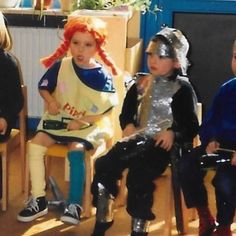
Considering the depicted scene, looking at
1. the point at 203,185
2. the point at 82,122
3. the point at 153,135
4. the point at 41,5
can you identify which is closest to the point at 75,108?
the point at 82,122

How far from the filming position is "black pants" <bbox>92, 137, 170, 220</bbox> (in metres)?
2.16

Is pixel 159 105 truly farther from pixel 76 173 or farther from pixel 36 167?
pixel 36 167

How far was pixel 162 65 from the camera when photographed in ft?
7.36

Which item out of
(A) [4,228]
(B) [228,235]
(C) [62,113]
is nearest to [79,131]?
(C) [62,113]

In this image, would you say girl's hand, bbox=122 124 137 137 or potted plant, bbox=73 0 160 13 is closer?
girl's hand, bbox=122 124 137 137

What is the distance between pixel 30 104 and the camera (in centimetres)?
344

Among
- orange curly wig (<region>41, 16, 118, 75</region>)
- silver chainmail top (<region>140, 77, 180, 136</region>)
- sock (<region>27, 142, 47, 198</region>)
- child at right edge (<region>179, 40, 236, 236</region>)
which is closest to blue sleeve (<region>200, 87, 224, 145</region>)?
child at right edge (<region>179, 40, 236, 236</region>)

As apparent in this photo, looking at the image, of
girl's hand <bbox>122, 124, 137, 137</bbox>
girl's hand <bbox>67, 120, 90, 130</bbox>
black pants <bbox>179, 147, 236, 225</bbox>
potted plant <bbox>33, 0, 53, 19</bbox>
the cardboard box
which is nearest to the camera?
black pants <bbox>179, 147, 236, 225</bbox>

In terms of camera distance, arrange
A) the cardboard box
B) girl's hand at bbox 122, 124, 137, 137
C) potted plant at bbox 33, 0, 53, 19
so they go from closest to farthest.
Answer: girl's hand at bbox 122, 124, 137, 137 < the cardboard box < potted plant at bbox 33, 0, 53, 19

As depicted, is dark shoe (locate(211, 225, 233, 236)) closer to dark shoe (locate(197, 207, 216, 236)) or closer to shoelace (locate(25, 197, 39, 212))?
dark shoe (locate(197, 207, 216, 236))

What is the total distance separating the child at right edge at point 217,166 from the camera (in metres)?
2.12

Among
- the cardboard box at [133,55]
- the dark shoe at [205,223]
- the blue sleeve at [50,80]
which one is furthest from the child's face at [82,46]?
the dark shoe at [205,223]

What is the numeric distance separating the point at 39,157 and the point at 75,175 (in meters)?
0.16

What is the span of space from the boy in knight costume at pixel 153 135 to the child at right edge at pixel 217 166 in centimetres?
7
